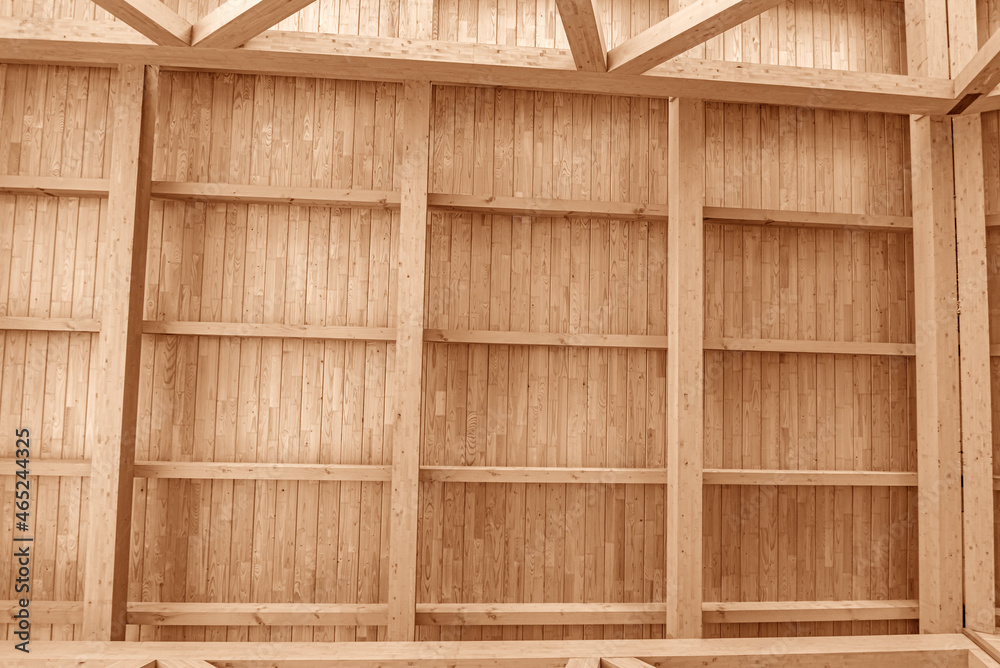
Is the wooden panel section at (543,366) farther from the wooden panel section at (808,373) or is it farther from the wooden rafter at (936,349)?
the wooden rafter at (936,349)

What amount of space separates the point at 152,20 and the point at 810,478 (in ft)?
14.9

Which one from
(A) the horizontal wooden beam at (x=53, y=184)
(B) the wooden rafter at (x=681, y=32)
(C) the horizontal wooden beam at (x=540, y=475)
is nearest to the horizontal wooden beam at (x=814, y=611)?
(C) the horizontal wooden beam at (x=540, y=475)

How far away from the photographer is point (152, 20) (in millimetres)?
2990

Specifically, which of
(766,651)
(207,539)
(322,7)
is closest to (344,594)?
(207,539)

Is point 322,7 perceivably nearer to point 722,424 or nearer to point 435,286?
point 435,286

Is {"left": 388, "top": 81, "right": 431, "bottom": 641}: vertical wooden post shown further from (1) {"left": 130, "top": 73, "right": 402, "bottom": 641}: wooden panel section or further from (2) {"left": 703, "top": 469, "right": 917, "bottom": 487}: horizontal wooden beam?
(2) {"left": 703, "top": 469, "right": 917, "bottom": 487}: horizontal wooden beam

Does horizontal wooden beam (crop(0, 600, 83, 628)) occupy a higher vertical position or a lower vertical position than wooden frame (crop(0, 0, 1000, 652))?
lower

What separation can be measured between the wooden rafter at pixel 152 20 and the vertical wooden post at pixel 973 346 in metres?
4.49

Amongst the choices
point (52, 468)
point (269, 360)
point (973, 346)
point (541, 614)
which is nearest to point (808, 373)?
point (973, 346)

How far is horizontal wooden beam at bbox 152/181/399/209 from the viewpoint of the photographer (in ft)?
12.8

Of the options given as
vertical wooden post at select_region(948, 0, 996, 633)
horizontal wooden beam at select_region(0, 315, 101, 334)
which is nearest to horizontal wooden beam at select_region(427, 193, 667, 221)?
vertical wooden post at select_region(948, 0, 996, 633)

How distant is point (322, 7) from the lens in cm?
409

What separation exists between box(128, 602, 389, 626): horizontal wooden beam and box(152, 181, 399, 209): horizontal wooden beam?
252 centimetres

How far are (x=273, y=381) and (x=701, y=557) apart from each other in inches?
114
